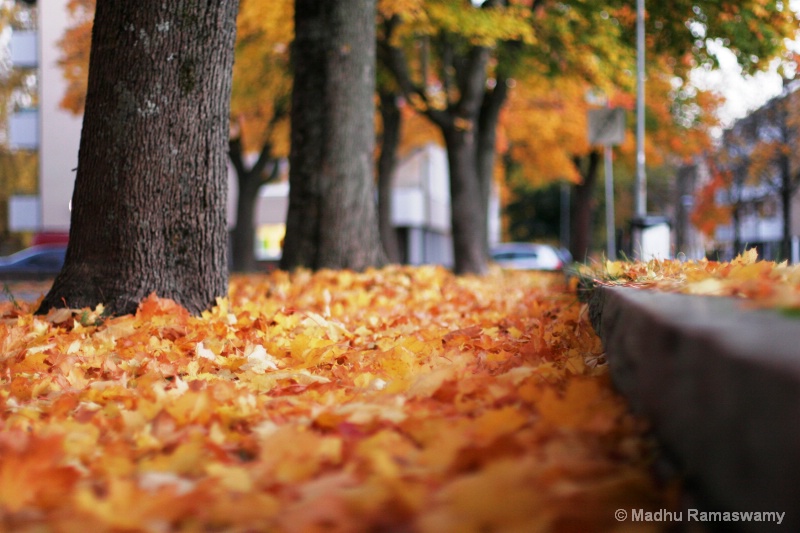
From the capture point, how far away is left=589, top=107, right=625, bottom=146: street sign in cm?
1725

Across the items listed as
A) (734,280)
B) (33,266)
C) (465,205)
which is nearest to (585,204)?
(465,205)

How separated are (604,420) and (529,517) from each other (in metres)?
0.58

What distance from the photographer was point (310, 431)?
2.63 meters

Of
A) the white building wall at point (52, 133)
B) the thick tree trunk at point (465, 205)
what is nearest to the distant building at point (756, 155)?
the thick tree trunk at point (465, 205)

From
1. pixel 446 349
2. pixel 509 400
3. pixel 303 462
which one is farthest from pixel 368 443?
pixel 446 349

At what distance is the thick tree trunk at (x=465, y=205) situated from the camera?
17.1 metres

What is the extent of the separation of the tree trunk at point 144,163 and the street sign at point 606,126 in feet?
40.9

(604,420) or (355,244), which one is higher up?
(355,244)

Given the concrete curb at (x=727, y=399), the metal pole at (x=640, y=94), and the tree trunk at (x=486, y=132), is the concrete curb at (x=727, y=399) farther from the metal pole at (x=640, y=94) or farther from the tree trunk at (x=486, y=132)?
the tree trunk at (x=486, y=132)

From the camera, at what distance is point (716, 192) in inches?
1965

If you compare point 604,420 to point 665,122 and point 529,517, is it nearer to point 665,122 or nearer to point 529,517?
point 529,517

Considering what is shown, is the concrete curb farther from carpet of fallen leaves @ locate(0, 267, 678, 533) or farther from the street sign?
the street sign

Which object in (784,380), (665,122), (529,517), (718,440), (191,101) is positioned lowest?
(529,517)

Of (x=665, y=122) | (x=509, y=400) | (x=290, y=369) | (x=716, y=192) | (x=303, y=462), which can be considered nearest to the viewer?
(x=303, y=462)
